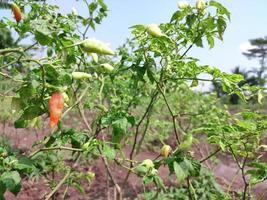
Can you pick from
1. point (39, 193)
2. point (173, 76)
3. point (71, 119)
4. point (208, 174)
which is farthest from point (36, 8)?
point (71, 119)

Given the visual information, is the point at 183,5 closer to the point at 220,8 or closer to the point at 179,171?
the point at 220,8

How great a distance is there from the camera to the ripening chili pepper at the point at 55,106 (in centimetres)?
116

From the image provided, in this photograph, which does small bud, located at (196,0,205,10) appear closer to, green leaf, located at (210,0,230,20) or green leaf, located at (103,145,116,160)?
green leaf, located at (210,0,230,20)

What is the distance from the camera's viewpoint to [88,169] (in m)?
5.54

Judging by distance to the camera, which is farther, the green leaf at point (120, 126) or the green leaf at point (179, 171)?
the green leaf at point (120, 126)

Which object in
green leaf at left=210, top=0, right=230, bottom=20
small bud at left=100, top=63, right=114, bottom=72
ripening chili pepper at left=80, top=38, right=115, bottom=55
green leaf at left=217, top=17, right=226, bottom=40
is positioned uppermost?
green leaf at left=210, top=0, right=230, bottom=20

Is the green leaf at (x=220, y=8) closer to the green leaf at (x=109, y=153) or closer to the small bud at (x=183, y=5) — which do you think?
the small bud at (x=183, y=5)

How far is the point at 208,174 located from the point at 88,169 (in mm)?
1538

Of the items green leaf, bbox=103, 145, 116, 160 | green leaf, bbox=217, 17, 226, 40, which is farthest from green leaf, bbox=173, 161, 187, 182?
green leaf, bbox=217, 17, 226, 40

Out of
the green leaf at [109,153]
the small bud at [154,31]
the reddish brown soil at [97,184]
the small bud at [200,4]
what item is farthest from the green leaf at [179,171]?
the reddish brown soil at [97,184]

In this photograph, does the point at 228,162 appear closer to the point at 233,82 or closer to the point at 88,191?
the point at 88,191

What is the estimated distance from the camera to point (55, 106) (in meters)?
1.16

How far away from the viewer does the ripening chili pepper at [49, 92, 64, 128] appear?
1.16m

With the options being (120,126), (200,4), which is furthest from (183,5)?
(120,126)
